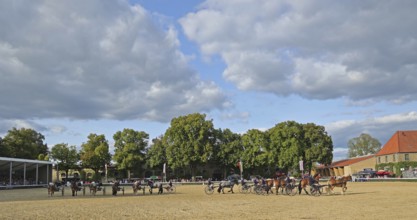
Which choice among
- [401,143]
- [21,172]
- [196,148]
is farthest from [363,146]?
[21,172]

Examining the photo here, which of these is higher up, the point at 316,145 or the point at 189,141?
the point at 189,141

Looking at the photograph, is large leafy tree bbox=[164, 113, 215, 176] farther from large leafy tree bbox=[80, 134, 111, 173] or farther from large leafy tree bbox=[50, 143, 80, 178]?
large leafy tree bbox=[50, 143, 80, 178]

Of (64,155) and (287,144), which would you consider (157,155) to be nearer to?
(64,155)

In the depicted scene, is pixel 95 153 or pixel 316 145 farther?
pixel 95 153

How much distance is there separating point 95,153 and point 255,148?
31.0m

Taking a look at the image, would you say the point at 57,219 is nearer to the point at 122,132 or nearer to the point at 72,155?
the point at 122,132

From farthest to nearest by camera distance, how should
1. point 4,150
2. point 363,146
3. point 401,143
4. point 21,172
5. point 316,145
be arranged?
1. point 363,146
2. point 4,150
3. point 401,143
4. point 316,145
5. point 21,172

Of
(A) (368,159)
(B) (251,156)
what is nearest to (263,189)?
(B) (251,156)

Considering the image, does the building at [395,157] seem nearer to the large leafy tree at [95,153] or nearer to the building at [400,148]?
the building at [400,148]

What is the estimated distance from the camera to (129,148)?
80875 mm

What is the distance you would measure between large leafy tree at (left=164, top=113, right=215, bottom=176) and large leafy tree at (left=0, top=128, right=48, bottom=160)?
86.8ft

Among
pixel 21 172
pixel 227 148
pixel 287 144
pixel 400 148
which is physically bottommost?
pixel 21 172

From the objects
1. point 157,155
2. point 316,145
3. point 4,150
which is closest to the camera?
point 316,145

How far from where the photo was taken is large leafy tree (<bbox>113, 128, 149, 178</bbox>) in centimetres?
8038
